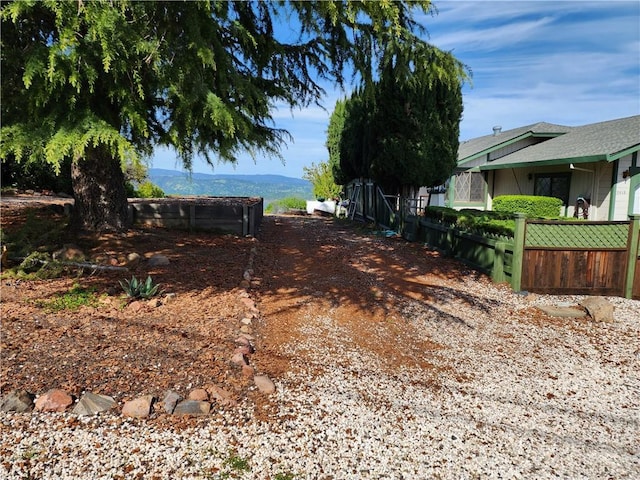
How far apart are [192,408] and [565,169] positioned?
1624 cm

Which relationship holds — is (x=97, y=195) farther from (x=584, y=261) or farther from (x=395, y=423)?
(x=584, y=261)

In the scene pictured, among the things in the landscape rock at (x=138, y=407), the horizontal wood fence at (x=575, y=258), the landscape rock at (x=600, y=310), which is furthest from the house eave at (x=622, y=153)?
the landscape rock at (x=138, y=407)

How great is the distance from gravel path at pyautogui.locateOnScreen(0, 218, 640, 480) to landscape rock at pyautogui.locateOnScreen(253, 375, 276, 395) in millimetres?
59

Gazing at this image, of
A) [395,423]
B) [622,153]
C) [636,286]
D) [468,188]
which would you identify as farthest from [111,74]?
[468,188]

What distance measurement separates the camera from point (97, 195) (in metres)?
7.53

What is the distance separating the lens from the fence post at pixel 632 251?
649 cm

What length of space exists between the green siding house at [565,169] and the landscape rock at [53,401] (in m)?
13.8

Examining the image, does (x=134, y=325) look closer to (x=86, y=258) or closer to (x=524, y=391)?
(x=86, y=258)

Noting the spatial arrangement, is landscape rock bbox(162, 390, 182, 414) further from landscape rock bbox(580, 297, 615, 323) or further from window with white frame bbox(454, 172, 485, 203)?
window with white frame bbox(454, 172, 485, 203)

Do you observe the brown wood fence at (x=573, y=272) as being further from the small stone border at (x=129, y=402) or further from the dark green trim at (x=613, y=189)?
the dark green trim at (x=613, y=189)

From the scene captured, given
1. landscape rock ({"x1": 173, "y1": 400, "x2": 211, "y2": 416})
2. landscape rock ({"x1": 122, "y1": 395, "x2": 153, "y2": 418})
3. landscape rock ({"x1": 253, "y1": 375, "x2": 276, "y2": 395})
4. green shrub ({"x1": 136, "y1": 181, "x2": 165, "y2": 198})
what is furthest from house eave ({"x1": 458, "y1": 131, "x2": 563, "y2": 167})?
landscape rock ({"x1": 122, "y1": 395, "x2": 153, "y2": 418})

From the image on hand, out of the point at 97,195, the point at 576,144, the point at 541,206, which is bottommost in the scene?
the point at 97,195

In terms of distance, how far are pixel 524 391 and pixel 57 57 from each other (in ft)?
15.6

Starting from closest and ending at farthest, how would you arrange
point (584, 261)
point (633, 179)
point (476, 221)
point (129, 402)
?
1. point (129, 402)
2. point (584, 261)
3. point (476, 221)
4. point (633, 179)
